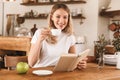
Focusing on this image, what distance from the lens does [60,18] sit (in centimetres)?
237

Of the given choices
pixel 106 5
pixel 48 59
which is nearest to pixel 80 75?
pixel 48 59

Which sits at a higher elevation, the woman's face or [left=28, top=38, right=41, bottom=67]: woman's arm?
the woman's face

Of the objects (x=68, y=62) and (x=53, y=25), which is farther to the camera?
(x=53, y=25)

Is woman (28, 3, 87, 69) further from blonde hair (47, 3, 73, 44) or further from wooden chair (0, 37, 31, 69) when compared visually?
wooden chair (0, 37, 31, 69)

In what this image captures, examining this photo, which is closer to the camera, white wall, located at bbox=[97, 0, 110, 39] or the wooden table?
the wooden table

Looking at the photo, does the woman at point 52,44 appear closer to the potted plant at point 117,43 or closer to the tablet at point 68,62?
the tablet at point 68,62

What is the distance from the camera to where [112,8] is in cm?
495

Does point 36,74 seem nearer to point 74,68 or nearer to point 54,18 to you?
point 74,68

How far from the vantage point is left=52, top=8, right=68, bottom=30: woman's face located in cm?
236

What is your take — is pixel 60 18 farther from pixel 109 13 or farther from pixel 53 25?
pixel 109 13

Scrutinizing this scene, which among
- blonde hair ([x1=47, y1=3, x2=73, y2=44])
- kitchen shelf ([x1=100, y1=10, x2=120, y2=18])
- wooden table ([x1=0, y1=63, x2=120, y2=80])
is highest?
kitchen shelf ([x1=100, y1=10, x2=120, y2=18])

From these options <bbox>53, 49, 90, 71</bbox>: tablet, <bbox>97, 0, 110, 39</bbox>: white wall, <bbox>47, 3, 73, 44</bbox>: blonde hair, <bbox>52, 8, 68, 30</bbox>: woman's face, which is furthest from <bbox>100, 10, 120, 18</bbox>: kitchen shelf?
<bbox>53, 49, 90, 71</bbox>: tablet

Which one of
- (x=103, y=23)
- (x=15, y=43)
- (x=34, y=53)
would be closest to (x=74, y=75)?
(x=34, y=53)

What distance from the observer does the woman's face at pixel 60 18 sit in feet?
7.73
